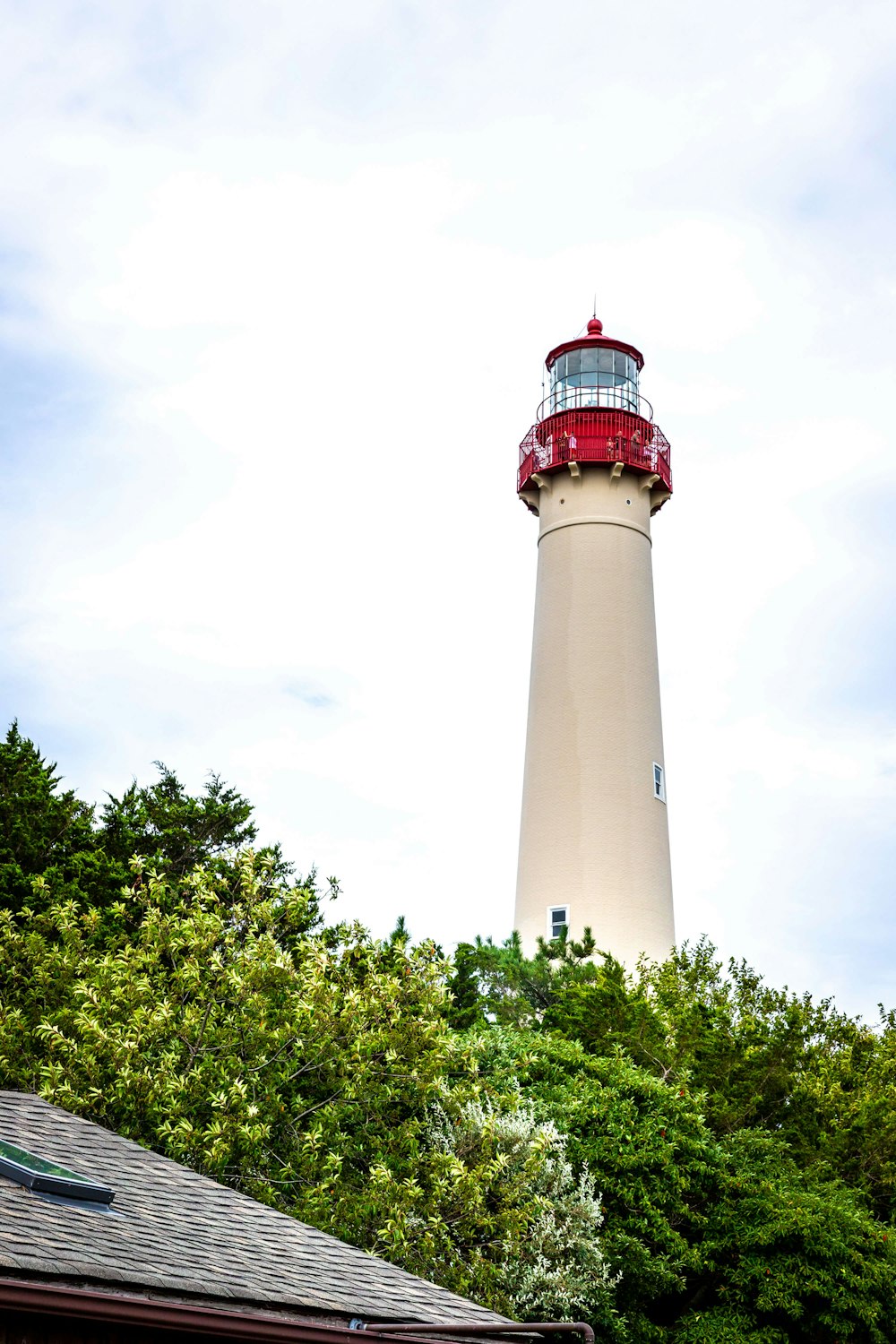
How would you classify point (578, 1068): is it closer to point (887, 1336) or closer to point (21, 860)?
point (887, 1336)

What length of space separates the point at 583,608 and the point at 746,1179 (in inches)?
660

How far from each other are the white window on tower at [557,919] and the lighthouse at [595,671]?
27 mm

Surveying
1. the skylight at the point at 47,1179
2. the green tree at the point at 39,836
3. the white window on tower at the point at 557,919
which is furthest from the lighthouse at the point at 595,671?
the skylight at the point at 47,1179

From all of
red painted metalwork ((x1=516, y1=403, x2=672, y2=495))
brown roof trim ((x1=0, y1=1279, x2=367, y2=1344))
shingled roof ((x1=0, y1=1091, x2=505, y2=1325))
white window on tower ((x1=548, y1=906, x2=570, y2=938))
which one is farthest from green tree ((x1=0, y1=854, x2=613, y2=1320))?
red painted metalwork ((x1=516, y1=403, x2=672, y2=495))

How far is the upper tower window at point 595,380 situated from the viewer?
3891 cm

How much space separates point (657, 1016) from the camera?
25.3 m

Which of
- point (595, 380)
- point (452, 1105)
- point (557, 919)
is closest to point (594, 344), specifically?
point (595, 380)

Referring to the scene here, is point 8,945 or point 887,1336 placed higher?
point 8,945

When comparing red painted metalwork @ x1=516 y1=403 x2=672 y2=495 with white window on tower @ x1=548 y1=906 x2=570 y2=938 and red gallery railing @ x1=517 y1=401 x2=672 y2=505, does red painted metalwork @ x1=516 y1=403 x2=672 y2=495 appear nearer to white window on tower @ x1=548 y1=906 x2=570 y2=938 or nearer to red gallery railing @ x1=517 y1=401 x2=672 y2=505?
red gallery railing @ x1=517 y1=401 x2=672 y2=505

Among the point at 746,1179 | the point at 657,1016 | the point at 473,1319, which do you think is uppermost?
the point at 657,1016

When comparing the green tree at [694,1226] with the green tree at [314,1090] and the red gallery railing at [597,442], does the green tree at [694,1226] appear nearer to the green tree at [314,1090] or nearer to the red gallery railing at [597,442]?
the green tree at [314,1090]

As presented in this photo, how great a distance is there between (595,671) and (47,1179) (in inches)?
1036

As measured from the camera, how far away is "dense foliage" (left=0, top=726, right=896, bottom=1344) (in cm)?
1778

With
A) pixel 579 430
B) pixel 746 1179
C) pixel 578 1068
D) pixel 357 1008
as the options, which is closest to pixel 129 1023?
pixel 357 1008
